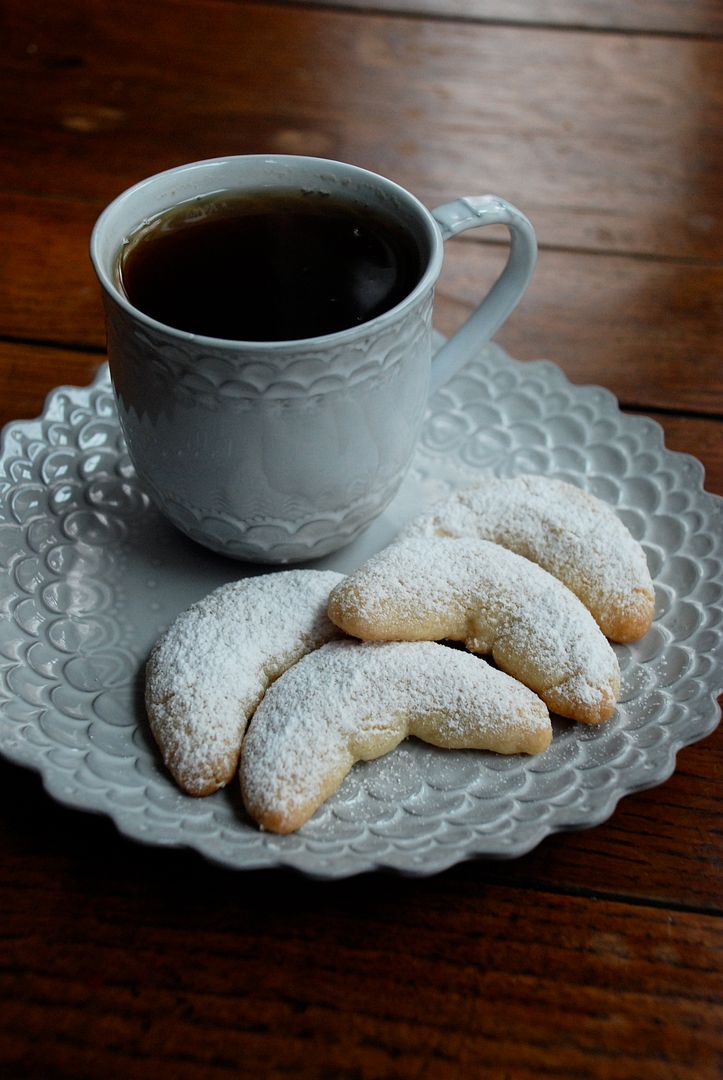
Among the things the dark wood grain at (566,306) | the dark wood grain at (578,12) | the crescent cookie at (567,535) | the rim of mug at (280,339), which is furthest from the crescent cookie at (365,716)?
the dark wood grain at (578,12)

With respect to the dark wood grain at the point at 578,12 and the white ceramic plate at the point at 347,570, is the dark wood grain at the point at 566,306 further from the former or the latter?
the dark wood grain at the point at 578,12

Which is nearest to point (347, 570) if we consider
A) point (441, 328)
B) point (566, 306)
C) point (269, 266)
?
point (269, 266)

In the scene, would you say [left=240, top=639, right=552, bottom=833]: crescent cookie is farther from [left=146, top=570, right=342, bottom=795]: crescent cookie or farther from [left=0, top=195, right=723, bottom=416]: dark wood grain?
[left=0, top=195, right=723, bottom=416]: dark wood grain

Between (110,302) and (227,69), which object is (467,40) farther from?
(110,302)

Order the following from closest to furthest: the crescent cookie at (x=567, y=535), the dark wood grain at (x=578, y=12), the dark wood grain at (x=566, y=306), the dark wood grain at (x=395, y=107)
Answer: the crescent cookie at (x=567, y=535), the dark wood grain at (x=566, y=306), the dark wood grain at (x=395, y=107), the dark wood grain at (x=578, y=12)

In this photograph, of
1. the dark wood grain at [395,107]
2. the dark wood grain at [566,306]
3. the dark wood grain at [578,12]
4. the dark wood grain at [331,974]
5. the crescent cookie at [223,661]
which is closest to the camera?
the dark wood grain at [331,974]

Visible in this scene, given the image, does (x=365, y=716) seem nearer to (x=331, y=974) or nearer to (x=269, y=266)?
(x=331, y=974)

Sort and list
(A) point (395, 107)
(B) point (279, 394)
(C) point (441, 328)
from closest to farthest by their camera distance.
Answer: (B) point (279, 394) → (C) point (441, 328) → (A) point (395, 107)
